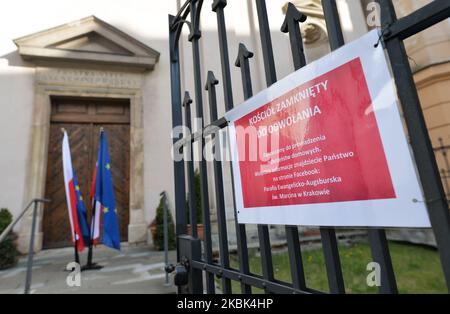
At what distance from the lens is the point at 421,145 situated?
62 centimetres

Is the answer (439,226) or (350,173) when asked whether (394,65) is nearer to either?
(350,173)

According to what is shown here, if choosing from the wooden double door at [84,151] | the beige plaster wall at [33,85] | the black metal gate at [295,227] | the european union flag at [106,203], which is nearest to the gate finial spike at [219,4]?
the black metal gate at [295,227]

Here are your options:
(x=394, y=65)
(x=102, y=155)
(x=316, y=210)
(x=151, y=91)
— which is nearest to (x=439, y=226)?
(x=316, y=210)

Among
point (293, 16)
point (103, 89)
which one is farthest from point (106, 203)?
point (293, 16)

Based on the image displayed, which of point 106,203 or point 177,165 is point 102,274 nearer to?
point 106,203

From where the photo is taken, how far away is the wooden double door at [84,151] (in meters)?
5.61

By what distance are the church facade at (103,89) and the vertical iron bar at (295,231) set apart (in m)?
4.41

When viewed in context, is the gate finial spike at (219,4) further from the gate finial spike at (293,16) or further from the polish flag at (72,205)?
the polish flag at (72,205)

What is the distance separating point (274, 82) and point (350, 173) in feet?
1.41

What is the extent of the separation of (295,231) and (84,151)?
20.3ft

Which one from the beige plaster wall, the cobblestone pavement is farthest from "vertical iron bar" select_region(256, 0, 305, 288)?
the beige plaster wall

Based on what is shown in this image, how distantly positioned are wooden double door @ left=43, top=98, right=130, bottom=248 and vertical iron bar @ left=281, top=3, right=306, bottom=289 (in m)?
5.70

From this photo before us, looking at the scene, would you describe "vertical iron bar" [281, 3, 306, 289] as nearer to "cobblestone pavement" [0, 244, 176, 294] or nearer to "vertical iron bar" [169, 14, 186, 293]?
"vertical iron bar" [169, 14, 186, 293]
